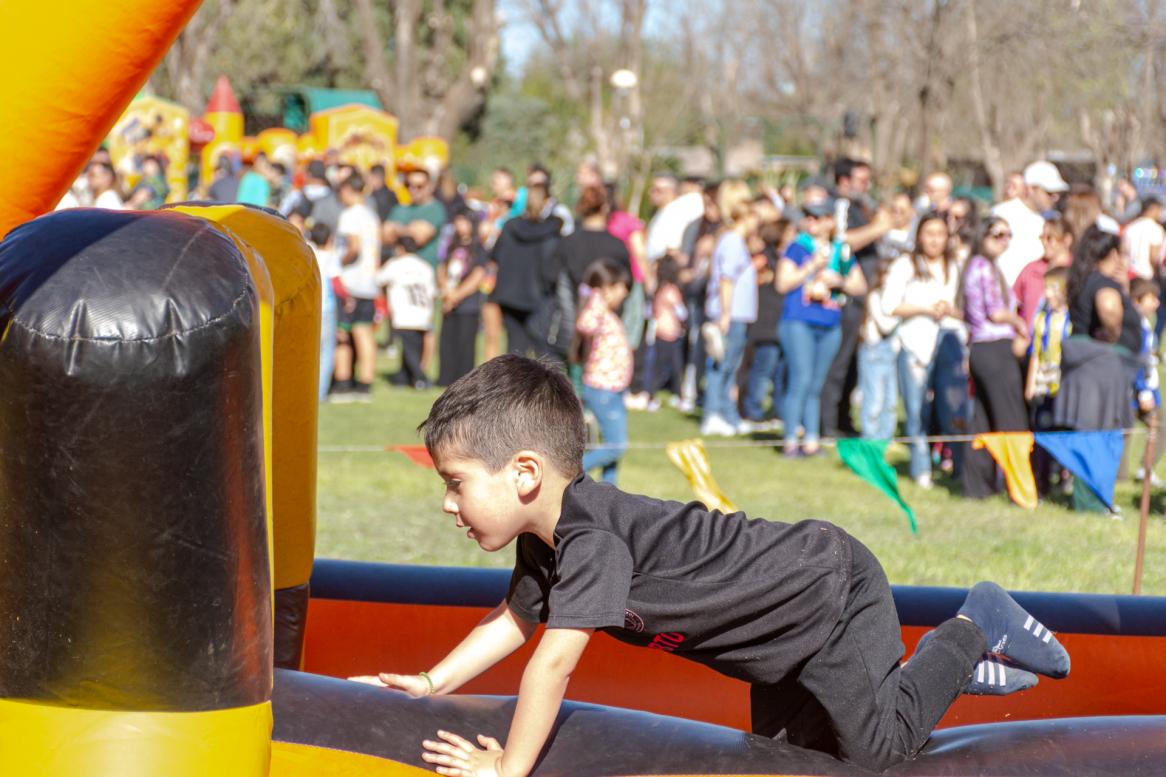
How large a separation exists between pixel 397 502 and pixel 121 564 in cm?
577

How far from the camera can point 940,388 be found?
329 inches

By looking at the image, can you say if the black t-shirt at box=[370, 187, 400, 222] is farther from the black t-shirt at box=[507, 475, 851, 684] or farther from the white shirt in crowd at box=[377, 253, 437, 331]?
the black t-shirt at box=[507, 475, 851, 684]

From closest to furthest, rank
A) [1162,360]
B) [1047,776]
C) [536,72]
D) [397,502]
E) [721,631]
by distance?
[1047,776] < [721,631] < [397,502] < [1162,360] < [536,72]

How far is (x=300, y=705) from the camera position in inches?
101

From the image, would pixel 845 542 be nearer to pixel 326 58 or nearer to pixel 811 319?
pixel 811 319

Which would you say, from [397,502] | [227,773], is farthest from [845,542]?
[397,502]

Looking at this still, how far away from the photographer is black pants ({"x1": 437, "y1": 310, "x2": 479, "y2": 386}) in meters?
11.8

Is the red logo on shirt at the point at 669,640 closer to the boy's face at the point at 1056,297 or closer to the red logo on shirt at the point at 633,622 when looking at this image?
the red logo on shirt at the point at 633,622

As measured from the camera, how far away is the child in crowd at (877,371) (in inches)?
340

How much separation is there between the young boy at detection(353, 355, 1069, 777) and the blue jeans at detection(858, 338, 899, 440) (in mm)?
5878

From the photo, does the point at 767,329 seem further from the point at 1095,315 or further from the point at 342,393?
the point at 342,393

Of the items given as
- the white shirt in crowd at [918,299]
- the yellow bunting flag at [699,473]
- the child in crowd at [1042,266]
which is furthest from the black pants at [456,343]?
the yellow bunting flag at [699,473]

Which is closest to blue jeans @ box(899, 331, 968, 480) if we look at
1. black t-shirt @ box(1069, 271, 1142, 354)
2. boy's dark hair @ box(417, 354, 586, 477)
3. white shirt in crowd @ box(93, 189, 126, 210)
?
black t-shirt @ box(1069, 271, 1142, 354)

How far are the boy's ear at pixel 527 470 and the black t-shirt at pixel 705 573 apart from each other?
0.08 meters
